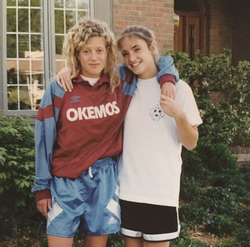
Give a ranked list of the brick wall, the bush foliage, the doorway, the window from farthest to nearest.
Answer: the doorway, the brick wall, the window, the bush foliage

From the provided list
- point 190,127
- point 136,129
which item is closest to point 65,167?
point 136,129

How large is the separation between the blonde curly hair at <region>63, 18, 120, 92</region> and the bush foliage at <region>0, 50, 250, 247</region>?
1.88 metres

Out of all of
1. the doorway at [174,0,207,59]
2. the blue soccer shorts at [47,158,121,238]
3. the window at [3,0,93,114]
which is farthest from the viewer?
the doorway at [174,0,207,59]

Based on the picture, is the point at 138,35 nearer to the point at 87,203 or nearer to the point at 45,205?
the point at 87,203

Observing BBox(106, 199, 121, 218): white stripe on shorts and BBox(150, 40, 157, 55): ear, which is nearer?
BBox(106, 199, 121, 218): white stripe on shorts

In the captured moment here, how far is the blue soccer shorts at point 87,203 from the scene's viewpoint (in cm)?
279

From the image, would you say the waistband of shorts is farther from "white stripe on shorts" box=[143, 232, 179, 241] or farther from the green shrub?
the green shrub

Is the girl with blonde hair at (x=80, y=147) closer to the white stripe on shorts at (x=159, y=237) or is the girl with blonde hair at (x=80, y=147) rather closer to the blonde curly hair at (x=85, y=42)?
the blonde curly hair at (x=85, y=42)

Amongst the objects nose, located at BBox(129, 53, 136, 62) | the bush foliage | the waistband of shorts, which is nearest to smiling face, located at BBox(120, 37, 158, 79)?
nose, located at BBox(129, 53, 136, 62)

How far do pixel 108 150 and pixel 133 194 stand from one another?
295 millimetres

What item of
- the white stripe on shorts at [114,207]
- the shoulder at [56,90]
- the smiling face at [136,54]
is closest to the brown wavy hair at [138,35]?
the smiling face at [136,54]

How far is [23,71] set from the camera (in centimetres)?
668

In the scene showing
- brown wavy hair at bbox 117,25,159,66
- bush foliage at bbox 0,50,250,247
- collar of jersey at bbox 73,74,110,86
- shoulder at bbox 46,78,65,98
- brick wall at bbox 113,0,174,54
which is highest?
brick wall at bbox 113,0,174,54

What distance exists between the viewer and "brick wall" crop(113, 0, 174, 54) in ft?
23.2
